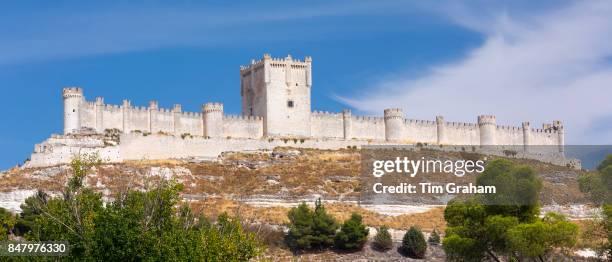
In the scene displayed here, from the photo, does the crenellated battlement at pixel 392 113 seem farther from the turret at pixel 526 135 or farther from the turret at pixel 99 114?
the turret at pixel 99 114

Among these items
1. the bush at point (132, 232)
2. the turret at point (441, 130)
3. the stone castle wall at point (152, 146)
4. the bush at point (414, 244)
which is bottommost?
the bush at point (414, 244)

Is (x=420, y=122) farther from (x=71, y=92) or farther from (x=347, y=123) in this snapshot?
(x=71, y=92)


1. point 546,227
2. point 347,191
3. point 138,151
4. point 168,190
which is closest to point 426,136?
point 347,191

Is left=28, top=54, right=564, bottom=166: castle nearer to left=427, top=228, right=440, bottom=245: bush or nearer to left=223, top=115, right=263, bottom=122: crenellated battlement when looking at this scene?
left=223, top=115, right=263, bottom=122: crenellated battlement

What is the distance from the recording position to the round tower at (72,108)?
67062 mm

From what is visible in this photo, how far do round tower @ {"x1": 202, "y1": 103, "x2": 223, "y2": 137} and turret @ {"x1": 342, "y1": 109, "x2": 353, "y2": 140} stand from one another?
9.44 metres

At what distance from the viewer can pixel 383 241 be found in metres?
53.0

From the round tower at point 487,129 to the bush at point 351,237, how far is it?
32937mm

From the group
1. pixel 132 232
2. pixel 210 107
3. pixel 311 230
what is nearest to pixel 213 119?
pixel 210 107

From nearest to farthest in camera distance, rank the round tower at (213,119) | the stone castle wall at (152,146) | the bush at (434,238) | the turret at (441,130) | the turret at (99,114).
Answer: the bush at (434,238)
the stone castle wall at (152,146)
the turret at (99,114)
the round tower at (213,119)
the turret at (441,130)

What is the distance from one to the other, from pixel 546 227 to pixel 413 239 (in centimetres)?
1423

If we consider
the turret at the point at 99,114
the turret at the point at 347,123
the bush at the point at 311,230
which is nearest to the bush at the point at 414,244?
the bush at the point at 311,230

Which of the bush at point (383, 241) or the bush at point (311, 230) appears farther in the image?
the bush at point (383, 241)

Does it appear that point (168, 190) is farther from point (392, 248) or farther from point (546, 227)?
point (392, 248)
